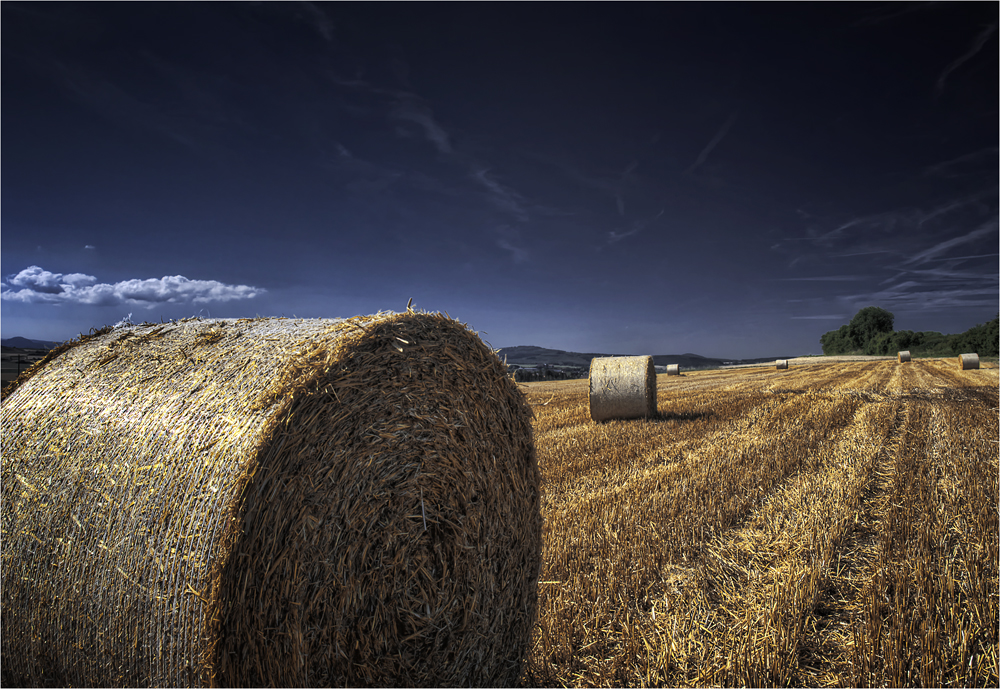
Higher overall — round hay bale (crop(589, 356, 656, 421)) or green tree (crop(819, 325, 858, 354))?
green tree (crop(819, 325, 858, 354))

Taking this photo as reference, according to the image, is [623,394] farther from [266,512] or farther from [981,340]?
[981,340]

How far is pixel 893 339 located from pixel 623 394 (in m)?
68.9

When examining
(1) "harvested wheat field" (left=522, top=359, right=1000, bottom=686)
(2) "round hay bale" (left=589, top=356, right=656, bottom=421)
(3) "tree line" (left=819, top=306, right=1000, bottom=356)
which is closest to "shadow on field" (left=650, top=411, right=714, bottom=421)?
(2) "round hay bale" (left=589, top=356, right=656, bottom=421)

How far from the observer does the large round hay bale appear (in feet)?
6.66

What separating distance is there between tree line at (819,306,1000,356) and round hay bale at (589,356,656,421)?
56519mm

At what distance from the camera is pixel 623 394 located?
1071 cm

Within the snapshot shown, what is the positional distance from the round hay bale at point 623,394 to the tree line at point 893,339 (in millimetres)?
56519

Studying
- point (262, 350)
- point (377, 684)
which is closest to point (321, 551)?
point (377, 684)

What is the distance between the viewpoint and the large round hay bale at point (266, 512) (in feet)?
6.66

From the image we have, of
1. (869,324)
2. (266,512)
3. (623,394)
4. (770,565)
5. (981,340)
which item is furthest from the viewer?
(869,324)

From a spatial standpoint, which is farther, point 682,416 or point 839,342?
point 839,342

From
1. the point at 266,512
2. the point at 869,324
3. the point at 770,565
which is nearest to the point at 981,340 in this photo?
the point at 869,324

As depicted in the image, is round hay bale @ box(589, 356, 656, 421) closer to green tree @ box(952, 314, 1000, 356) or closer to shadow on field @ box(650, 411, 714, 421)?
shadow on field @ box(650, 411, 714, 421)

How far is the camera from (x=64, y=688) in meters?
2.26
